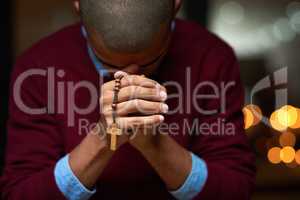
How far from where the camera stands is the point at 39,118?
1034 mm

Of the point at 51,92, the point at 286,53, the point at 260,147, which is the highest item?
the point at 286,53

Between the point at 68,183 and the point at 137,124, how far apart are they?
163 mm

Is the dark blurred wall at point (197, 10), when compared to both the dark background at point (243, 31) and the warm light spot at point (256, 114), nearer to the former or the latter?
the dark background at point (243, 31)

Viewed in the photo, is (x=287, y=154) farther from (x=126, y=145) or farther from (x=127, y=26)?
(x=127, y=26)

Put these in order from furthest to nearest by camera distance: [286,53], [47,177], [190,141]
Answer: [286,53], [190,141], [47,177]

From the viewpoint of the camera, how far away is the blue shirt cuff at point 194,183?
0.97m

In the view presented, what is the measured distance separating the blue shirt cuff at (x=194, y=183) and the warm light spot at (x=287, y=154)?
1.38 meters

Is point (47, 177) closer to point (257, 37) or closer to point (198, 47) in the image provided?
point (198, 47)

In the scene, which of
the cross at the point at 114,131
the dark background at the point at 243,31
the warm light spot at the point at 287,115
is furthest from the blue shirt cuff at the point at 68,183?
the dark background at the point at 243,31

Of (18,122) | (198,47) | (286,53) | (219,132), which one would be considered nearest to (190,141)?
(219,132)

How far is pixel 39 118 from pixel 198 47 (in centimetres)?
30

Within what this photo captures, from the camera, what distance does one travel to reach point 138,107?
2.88ft

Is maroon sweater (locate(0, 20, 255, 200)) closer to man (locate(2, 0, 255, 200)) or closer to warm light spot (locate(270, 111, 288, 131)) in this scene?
man (locate(2, 0, 255, 200))

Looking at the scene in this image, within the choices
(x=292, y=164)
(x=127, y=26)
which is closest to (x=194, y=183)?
(x=127, y=26)
